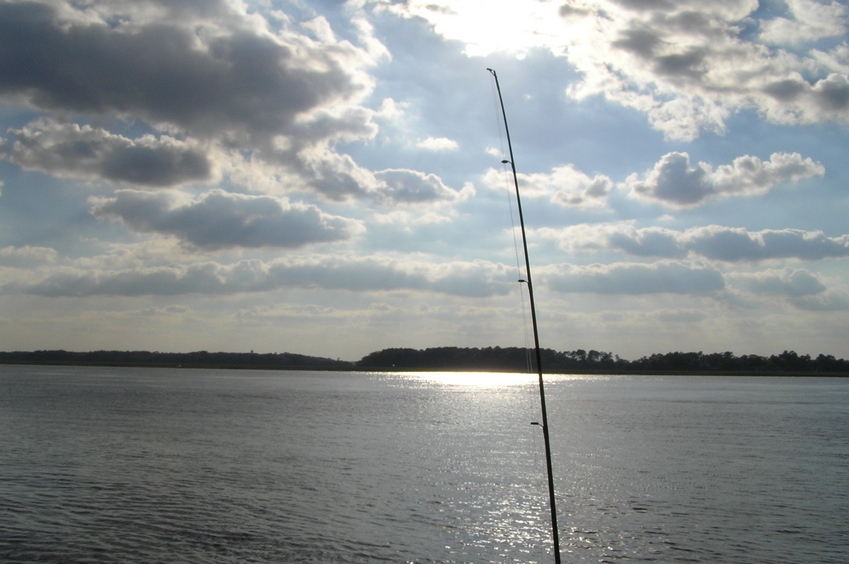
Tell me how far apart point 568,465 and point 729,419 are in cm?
4245

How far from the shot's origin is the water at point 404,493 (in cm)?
2123

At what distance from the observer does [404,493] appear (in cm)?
2953

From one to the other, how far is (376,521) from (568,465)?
676 inches

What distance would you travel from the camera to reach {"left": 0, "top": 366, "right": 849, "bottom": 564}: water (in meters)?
21.2

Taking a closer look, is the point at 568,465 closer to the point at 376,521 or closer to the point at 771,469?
the point at 771,469

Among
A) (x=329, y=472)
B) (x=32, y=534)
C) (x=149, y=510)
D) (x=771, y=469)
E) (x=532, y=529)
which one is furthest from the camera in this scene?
(x=771, y=469)

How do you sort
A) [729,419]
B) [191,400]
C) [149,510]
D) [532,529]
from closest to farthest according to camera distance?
[532,529]
[149,510]
[729,419]
[191,400]

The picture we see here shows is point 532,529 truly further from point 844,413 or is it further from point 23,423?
point 844,413

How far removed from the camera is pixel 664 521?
83.0ft

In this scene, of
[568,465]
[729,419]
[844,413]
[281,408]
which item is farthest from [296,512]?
[844,413]

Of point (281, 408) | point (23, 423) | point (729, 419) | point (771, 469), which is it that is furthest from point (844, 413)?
point (23, 423)

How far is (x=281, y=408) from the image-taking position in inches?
3095

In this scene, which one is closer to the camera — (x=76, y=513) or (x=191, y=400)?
(x=76, y=513)

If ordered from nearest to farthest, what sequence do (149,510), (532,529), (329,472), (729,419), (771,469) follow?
(532,529), (149,510), (329,472), (771,469), (729,419)
